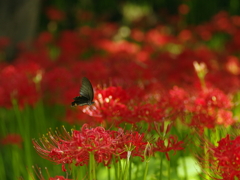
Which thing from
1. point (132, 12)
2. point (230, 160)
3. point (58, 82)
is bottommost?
point (230, 160)

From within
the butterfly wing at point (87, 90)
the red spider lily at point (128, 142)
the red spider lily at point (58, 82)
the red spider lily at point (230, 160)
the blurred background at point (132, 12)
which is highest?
the blurred background at point (132, 12)

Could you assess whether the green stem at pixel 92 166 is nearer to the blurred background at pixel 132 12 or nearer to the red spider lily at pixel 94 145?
the red spider lily at pixel 94 145

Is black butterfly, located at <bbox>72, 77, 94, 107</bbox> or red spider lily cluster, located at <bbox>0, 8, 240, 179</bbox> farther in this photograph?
black butterfly, located at <bbox>72, 77, 94, 107</bbox>

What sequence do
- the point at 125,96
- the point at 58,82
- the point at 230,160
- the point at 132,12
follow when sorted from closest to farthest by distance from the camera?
the point at 230,160 → the point at 125,96 → the point at 58,82 → the point at 132,12

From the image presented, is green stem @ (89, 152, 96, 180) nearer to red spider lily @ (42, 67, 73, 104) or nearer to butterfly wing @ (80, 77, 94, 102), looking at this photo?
butterfly wing @ (80, 77, 94, 102)

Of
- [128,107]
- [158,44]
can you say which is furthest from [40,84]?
[158,44]

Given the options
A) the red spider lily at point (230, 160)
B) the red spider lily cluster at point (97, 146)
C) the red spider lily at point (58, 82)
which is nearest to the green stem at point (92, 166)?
the red spider lily cluster at point (97, 146)

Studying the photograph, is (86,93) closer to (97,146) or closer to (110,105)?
(110,105)

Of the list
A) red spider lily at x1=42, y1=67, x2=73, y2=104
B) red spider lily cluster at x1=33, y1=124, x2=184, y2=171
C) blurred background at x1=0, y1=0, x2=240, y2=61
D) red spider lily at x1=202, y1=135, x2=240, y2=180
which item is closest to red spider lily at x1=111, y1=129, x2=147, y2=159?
red spider lily cluster at x1=33, y1=124, x2=184, y2=171

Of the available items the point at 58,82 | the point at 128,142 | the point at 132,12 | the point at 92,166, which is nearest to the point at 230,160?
the point at 128,142

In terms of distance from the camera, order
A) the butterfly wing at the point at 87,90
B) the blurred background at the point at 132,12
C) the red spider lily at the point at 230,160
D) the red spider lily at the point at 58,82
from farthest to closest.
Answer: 1. the blurred background at the point at 132,12
2. the red spider lily at the point at 58,82
3. the butterfly wing at the point at 87,90
4. the red spider lily at the point at 230,160

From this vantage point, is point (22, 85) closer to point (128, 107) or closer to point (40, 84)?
point (40, 84)
